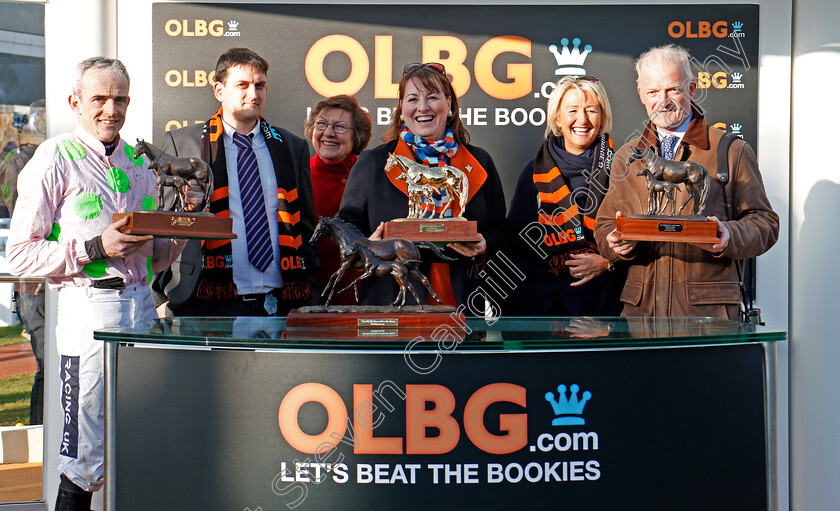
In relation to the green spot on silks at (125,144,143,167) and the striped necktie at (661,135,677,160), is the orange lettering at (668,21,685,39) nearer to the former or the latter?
the striped necktie at (661,135,677,160)

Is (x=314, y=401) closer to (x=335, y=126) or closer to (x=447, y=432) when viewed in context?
(x=447, y=432)

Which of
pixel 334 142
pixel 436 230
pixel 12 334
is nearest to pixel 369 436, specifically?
pixel 436 230

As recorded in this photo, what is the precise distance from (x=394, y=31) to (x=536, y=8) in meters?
0.88

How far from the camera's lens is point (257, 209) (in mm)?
4230

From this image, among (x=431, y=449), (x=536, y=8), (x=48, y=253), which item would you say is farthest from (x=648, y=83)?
(x=48, y=253)

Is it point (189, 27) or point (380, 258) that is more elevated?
point (189, 27)

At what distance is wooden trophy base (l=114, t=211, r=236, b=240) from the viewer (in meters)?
3.38

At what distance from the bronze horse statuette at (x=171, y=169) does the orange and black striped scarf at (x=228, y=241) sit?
0.50m

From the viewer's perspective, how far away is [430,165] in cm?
408

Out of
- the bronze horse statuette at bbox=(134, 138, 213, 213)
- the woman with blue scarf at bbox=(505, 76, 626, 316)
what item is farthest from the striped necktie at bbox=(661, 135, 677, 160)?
the bronze horse statuette at bbox=(134, 138, 213, 213)

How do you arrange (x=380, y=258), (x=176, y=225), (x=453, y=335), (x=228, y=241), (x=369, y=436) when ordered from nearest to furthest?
(x=369, y=436), (x=453, y=335), (x=380, y=258), (x=176, y=225), (x=228, y=241)

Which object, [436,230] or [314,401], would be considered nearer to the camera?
[314,401]

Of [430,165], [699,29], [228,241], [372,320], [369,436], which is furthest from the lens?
[699,29]

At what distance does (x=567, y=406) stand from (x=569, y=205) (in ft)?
6.30
